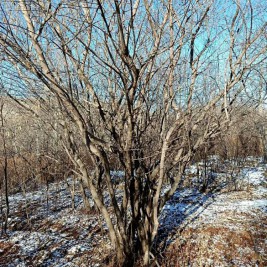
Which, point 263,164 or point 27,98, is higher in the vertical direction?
point 27,98

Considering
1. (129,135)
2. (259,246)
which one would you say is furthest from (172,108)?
(259,246)

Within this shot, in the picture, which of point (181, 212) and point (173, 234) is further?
point (181, 212)

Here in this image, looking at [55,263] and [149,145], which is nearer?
[149,145]

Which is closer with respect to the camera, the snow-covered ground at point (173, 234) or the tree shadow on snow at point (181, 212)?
the snow-covered ground at point (173, 234)

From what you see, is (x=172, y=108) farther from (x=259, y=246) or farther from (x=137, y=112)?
(x=259, y=246)

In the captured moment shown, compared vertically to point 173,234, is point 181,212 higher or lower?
higher

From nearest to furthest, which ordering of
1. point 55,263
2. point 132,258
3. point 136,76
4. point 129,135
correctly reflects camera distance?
point 136,76 → point 129,135 → point 132,258 → point 55,263

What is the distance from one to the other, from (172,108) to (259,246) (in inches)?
93.8

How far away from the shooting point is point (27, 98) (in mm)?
3492

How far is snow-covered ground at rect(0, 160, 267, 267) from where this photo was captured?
12.3ft

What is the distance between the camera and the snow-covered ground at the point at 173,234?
375cm

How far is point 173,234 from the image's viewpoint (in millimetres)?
4379

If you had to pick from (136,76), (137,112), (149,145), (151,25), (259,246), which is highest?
(151,25)

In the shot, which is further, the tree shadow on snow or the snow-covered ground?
the tree shadow on snow
